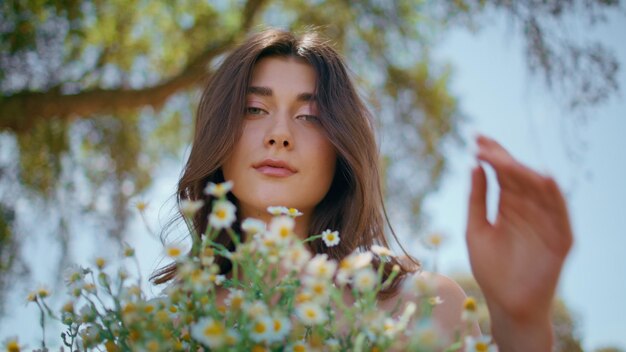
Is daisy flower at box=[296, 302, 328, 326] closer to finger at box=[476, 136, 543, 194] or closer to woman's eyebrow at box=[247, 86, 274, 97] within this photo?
finger at box=[476, 136, 543, 194]

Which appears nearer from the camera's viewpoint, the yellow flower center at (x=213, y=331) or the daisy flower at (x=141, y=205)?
the yellow flower center at (x=213, y=331)

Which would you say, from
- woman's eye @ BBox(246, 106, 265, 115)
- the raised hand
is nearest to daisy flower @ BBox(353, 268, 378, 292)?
the raised hand

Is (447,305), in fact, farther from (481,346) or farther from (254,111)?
(481,346)

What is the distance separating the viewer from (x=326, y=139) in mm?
1842

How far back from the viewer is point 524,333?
927 mm

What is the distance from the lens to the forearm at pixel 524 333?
3.03ft

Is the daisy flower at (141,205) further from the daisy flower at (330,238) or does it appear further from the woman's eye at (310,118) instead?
the woman's eye at (310,118)

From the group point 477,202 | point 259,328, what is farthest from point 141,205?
point 477,202

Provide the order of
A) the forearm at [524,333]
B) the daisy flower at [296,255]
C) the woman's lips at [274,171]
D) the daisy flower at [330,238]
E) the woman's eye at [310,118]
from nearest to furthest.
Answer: the daisy flower at [296,255]
the forearm at [524,333]
the daisy flower at [330,238]
the woman's lips at [274,171]
the woman's eye at [310,118]

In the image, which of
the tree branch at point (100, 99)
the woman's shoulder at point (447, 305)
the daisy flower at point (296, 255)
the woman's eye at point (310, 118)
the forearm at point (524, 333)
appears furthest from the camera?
the tree branch at point (100, 99)

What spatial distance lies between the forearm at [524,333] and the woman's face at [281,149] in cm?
85

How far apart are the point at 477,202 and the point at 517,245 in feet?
0.27

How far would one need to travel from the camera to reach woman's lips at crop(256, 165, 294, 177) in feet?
5.55

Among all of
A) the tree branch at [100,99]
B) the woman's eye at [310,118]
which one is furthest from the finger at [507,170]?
the tree branch at [100,99]
